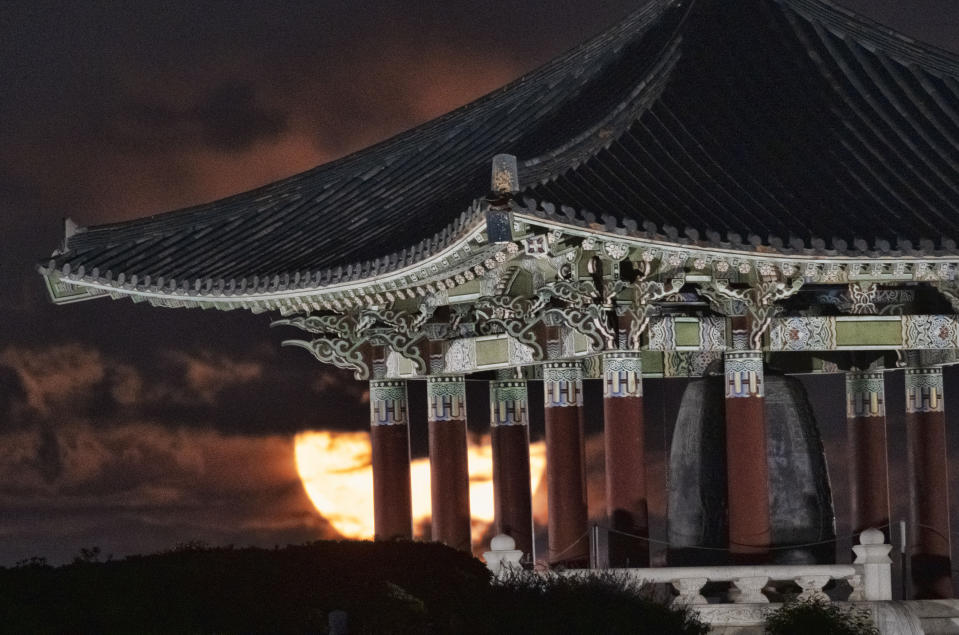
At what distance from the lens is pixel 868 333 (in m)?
18.5

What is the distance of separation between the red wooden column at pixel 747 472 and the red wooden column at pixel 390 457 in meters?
4.77

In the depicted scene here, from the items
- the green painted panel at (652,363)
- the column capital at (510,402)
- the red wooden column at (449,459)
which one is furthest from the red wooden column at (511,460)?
the green painted panel at (652,363)

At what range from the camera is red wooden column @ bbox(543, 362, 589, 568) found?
18.5 meters

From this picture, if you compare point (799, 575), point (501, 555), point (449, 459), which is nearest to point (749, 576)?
point (799, 575)

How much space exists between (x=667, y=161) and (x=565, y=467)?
3.21 metres

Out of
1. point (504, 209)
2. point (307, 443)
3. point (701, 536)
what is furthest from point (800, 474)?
point (307, 443)

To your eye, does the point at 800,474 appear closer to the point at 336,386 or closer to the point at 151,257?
the point at 151,257

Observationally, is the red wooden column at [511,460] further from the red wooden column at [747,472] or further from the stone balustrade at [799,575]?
the stone balustrade at [799,575]

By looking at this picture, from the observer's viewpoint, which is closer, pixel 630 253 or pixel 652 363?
pixel 630 253

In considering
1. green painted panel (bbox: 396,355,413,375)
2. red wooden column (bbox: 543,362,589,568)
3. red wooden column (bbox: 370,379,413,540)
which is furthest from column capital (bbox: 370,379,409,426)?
red wooden column (bbox: 543,362,589,568)

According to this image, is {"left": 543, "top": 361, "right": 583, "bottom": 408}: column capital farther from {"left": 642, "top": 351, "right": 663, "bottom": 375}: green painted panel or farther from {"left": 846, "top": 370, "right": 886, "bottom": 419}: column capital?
{"left": 846, "top": 370, "right": 886, "bottom": 419}: column capital

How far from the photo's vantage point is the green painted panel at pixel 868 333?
1850 centimetres

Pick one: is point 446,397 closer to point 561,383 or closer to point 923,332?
point 561,383

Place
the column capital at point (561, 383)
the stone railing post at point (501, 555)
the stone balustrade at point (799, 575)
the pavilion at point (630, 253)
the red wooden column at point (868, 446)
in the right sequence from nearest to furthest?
1. the stone balustrade at point (799, 575)
2. the stone railing post at point (501, 555)
3. the pavilion at point (630, 253)
4. the column capital at point (561, 383)
5. the red wooden column at point (868, 446)
